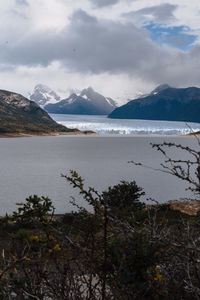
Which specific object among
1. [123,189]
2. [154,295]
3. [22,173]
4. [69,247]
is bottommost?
[22,173]

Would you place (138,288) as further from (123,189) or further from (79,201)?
(79,201)

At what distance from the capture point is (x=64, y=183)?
1827 inches

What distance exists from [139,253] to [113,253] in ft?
0.87

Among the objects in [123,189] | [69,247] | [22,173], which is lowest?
[22,173]

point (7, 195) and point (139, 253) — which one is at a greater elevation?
point (139, 253)

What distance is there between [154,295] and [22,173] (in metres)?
57.2

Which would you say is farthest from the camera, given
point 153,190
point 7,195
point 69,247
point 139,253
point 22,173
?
point 22,173

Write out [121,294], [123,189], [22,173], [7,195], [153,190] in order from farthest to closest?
[22,173] → [153,190] → [7,195] → [123,189] → [121,294]

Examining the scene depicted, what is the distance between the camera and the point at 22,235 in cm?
400

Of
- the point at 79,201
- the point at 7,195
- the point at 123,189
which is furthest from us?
the point at 7,195

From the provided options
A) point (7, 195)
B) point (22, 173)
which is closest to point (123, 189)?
point (7, 195)

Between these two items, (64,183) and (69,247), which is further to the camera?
(64,183)

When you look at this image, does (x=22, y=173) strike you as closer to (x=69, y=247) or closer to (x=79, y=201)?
(x=79, y=201)

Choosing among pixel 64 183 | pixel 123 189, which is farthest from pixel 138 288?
pixel 64 183
